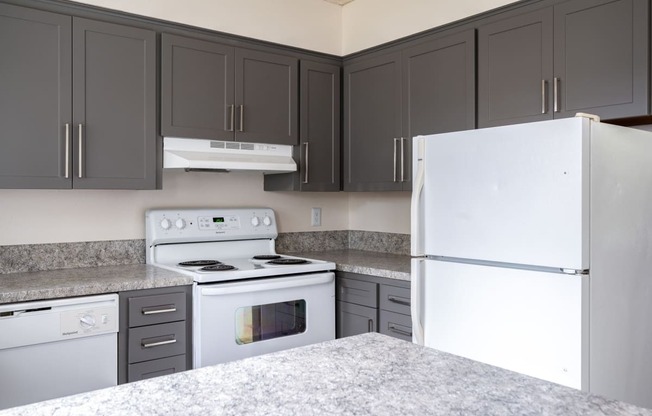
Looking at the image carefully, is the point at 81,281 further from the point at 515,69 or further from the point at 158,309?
the point at 515,69

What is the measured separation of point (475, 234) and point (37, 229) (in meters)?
2.05

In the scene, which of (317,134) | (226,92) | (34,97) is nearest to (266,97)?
(226,92)

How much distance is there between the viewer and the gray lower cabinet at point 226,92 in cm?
272

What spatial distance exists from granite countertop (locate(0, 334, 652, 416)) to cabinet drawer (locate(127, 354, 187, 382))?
135 centimetres

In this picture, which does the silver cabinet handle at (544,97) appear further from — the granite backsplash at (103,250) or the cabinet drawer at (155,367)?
the cabinet drawer at (155,367)

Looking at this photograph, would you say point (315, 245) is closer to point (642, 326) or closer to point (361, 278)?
point (361, 278)

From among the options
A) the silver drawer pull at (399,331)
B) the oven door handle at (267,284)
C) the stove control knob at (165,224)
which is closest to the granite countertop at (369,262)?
the oven door handle at (267,284)

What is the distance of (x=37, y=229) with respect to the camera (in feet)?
8.60

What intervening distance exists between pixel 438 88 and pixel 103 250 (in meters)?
1.93

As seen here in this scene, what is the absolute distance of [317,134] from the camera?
3289 mm

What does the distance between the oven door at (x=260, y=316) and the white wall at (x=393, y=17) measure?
1.53m

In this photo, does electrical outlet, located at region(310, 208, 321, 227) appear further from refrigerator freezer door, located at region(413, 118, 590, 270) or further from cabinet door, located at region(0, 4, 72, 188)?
cabinet door, located at region(0, 4, 72, 188)

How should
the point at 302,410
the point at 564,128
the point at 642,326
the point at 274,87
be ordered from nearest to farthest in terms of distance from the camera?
1. the point at 302,410
2. the point at 564,128
3. the point at 642,326
4. the point at 274,87

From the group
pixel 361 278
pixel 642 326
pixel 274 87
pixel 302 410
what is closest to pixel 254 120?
pixel 274 87
